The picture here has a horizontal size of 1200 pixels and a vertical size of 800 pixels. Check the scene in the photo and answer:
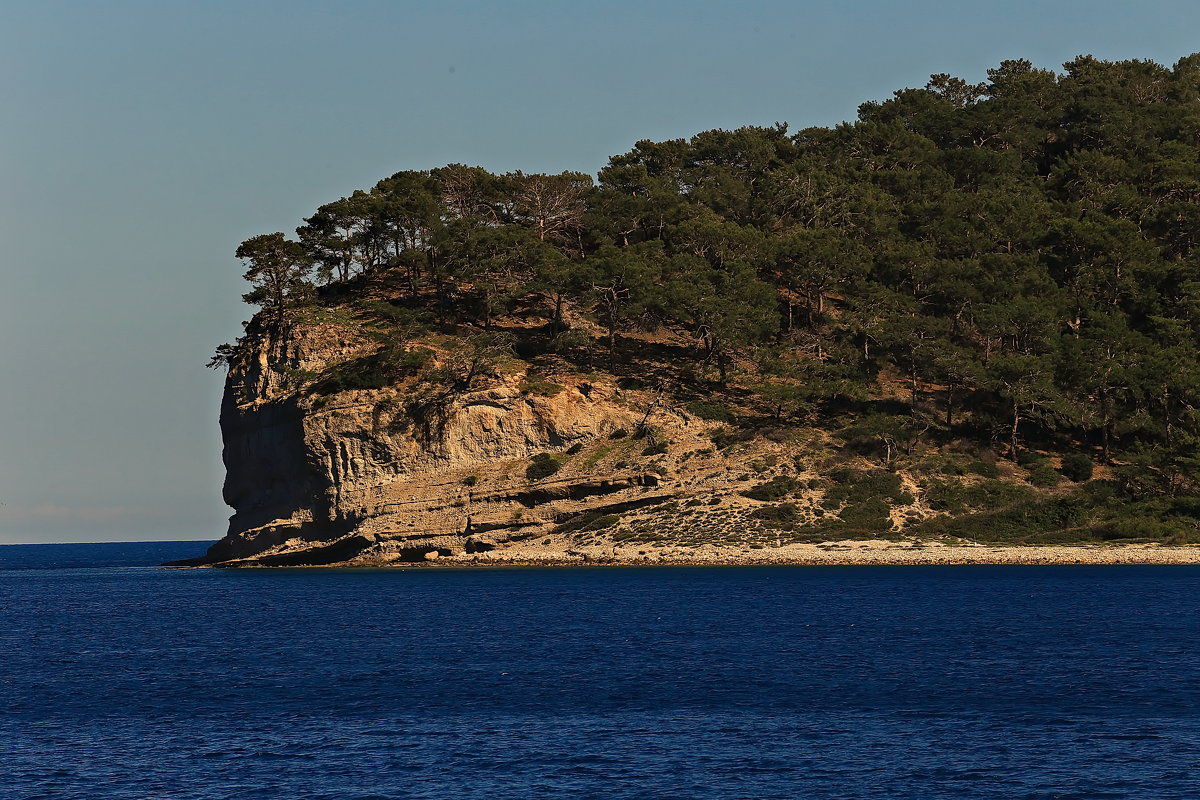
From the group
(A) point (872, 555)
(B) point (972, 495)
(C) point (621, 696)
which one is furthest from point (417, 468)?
(C) point (621, 696)

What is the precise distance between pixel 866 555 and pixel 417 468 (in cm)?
3440

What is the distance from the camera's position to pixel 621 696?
136 ft

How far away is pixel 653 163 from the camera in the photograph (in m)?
145

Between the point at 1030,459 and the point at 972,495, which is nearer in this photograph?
the point at 972,495

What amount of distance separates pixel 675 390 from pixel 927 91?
265 feet

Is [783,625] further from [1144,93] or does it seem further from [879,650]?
[1144,93]

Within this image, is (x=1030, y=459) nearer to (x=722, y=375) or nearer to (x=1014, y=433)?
(x=1014, y=433)

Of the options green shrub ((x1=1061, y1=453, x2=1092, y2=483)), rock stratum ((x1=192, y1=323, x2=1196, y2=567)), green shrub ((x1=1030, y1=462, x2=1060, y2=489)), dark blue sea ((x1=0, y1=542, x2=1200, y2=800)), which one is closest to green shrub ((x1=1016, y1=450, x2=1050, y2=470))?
green shrub ((x1=1030, y1=462, x2=1060, y2=489))

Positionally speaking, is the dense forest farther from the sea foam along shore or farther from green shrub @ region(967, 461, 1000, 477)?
the sea foam along shore

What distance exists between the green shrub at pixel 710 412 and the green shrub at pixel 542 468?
12.2m

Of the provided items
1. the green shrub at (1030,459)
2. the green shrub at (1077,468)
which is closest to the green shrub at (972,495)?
the green shrub at (1030,459)

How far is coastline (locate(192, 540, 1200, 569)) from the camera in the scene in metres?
88.6

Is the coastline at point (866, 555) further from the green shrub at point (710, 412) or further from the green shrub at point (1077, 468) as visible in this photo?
the green shrub at point (710, 412)

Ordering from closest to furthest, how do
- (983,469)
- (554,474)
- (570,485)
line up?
(570,485)
(554,474)
(983,469)
